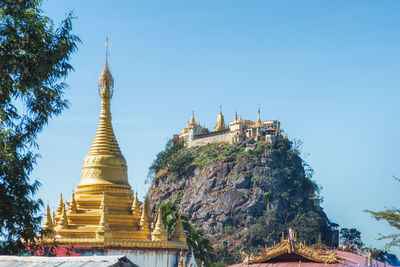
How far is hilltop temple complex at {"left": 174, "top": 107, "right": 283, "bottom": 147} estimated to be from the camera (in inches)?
4530

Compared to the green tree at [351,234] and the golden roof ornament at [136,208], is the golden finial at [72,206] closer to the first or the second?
the golden roof ornament at [136,208]

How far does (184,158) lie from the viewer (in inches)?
4552

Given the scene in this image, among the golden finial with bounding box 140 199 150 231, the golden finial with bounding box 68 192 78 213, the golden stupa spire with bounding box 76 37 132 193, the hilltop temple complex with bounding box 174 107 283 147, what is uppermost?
the hilltop temple complex with bounding box 174 107 283 147

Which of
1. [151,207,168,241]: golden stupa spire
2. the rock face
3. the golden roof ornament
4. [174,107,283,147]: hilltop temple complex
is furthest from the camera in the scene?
[174,107,283,147]: hilltop temple complex

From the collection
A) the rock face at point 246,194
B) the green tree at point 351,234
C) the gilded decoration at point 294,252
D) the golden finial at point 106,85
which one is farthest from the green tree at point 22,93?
the green tree at point 351,234

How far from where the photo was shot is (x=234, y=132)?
11838cm

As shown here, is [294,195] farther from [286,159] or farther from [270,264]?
[270,264]

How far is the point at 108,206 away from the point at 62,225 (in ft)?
7.37

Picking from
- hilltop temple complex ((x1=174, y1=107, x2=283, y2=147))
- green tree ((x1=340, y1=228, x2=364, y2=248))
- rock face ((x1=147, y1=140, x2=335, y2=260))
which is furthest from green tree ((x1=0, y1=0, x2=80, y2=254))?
hilltop temple complex ((x1=174, y1=107, x2=283, y2=147))

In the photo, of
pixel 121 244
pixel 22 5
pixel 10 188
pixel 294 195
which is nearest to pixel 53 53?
pixel 22 5

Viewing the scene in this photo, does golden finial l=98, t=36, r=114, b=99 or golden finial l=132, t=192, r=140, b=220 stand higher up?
golden finial l=98, t=36, r=114, b=99

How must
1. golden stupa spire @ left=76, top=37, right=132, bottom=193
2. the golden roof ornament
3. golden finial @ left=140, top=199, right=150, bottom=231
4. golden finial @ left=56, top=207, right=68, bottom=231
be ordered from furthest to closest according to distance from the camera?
golden stupa spire @ left=76, top=37, right=132, bottom=193 < the golden roof ornament < golden finial @ left=140, top=199, right=150, bottom=231 < golden finial @ left=56, top=207, right=68, bottom=231

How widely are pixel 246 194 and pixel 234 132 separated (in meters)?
16.9

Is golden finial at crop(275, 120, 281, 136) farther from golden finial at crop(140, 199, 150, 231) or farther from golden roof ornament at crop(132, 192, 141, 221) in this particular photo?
golden finial at crop(140, 199, 150, 231)
